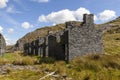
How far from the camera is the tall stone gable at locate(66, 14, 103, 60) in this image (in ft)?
107

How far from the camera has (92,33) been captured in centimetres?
3378

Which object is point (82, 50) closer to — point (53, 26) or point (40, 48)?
point (40, 48)

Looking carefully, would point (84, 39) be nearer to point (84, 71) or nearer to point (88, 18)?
point (88, 18)

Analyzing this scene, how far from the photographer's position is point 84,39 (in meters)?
33.4

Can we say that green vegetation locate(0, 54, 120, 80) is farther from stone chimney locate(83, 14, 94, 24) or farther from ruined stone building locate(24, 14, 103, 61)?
stone chimney locate(83, 14, 94, 24)

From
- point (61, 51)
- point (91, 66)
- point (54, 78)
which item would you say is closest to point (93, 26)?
point (61, 51)

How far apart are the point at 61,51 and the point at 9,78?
1625 centimetres

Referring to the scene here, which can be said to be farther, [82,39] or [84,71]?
[82,39]

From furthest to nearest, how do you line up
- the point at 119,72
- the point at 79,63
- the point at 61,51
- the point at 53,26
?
the point at 53,26 < the point at 61,51 < the point at 79,63 < the point at 119,72

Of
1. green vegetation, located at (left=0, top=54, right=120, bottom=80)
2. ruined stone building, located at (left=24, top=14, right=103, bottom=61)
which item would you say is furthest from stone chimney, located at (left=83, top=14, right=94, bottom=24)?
green vegetation, located at (left=0, top=54, right=120, bottom=80)

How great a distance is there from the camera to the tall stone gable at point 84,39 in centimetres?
3250

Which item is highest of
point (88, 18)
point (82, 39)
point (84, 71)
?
point (88, 18)

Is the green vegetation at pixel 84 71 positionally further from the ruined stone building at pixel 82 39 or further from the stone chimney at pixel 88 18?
the stone chimney at pixel 88 18

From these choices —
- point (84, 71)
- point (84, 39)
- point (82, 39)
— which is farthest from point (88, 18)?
point (84, 71)
